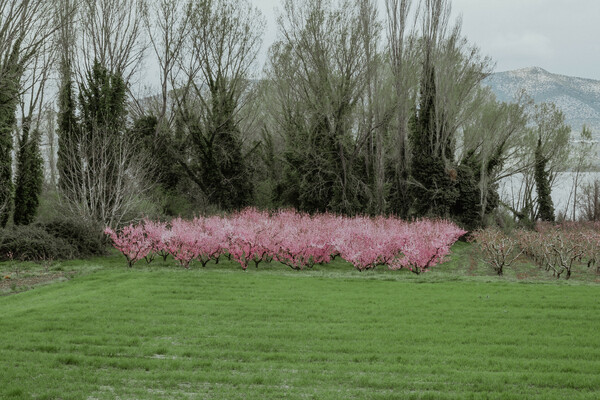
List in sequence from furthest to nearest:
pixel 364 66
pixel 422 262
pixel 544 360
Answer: pixel 364 66 < pixel 422 262 < pixel 544 360

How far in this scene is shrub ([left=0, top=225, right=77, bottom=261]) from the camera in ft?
57.8

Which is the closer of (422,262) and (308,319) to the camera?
(308,319)

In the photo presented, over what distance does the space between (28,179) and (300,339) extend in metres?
20.0

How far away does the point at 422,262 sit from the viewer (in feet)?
53.8

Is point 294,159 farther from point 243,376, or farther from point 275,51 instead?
point 243,376

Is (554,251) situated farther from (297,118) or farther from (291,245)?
(297,118)

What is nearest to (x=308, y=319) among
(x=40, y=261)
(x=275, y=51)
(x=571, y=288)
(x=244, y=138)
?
(x=571, y=288)

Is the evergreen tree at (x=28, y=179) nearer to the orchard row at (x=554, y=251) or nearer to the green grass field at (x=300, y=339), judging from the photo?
the green grass field at (x=300, y=339)

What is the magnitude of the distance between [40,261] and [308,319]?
11269 mm

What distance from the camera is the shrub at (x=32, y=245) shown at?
694 inches

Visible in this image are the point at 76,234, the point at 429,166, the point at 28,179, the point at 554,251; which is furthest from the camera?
the point at 429,166

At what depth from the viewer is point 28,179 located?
24344 mm

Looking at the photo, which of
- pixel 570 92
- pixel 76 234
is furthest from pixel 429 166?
pixel 570 92

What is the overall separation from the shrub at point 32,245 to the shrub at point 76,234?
486 millimetres
